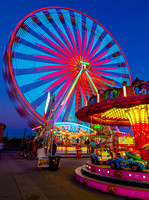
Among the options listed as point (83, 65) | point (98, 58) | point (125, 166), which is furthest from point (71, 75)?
point (125, 166)

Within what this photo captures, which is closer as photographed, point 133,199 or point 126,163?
point 133,199

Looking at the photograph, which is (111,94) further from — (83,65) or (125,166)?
(83,65)

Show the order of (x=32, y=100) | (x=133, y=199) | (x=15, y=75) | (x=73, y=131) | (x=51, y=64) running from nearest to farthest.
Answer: (x=133, y=199) → (x=15, y=75) → (x=32, y=100) → (x=51, y=64) → (x=73, y=131)

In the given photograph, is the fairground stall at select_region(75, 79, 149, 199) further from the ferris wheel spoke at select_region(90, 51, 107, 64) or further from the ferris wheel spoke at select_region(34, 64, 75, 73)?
the ferris wheel spoke at select_region(90, 51, 107, 64)

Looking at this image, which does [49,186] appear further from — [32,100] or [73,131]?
[73,131]

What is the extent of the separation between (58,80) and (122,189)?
40.8 feet

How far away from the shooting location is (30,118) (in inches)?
562

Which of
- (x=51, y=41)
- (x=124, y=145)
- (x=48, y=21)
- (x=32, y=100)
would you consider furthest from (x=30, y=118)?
(x=48, y=21)

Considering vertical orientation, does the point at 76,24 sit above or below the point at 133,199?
above

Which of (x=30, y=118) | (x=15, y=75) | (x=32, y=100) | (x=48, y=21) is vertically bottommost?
(x=30, y=118)

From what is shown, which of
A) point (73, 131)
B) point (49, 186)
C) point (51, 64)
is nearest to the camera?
point (49, 186)

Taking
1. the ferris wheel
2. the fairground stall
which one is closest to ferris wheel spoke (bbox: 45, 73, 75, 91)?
the ferris wheel

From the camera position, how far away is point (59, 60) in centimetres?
1459

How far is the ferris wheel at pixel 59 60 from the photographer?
12.8 metres
